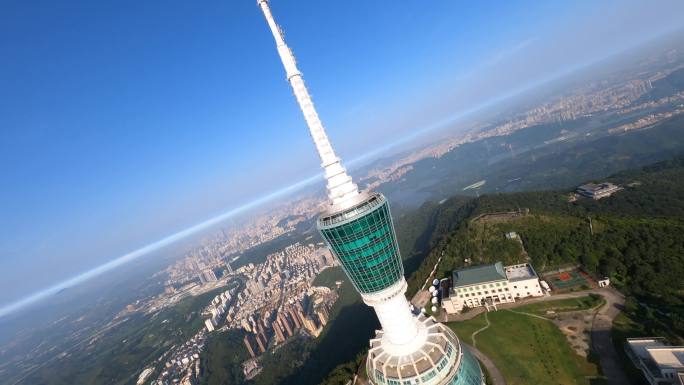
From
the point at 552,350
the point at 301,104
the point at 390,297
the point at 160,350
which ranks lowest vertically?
the point at 160,350

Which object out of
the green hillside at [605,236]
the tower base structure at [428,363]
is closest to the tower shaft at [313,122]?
the tower base structure at [428,363]

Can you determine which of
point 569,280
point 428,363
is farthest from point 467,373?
point 569,280

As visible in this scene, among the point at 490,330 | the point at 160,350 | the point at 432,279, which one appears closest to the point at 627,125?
the point at 432,279

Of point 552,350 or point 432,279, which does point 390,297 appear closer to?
point 552,350

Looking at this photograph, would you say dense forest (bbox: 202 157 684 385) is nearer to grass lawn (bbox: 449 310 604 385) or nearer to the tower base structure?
grass lawn (bbox: 449 310 604 385)

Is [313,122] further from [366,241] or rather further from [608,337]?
[608,337]

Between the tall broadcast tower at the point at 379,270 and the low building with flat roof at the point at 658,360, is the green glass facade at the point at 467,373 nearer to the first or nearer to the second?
the tall broadcast tower at the point at 379,270
